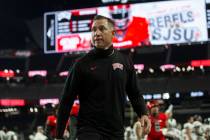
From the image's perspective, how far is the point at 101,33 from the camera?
12.6 ft

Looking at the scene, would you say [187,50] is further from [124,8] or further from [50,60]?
[50,60]

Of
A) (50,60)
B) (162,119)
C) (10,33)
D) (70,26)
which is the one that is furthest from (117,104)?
(10,33)

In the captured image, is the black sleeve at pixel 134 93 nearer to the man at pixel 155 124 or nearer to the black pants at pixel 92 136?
the black pants at pixel 92 136

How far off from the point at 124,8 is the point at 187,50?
880 centimetres

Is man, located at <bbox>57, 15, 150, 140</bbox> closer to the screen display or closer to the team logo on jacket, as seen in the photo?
the team logo on jacket

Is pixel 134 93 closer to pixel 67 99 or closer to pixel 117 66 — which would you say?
pixel 117 66

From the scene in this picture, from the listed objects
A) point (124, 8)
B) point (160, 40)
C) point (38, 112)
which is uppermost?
point (124, 8)

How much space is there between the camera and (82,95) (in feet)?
12.7

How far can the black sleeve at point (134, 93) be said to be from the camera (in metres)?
4.04

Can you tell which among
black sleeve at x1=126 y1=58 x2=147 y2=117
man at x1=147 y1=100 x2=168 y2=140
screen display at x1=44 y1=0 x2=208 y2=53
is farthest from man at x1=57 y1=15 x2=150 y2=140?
screen display at x1=44 y1=0 x2=208 y2=53

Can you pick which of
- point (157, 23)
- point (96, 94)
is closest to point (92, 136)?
point (96, 94)

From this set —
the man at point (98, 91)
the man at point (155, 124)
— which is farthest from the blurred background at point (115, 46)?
the man at point (98, 91)

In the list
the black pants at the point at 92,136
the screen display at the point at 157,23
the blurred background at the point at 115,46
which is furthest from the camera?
the blurred background at the point at 115,46

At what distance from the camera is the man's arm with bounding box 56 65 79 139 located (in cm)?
372
